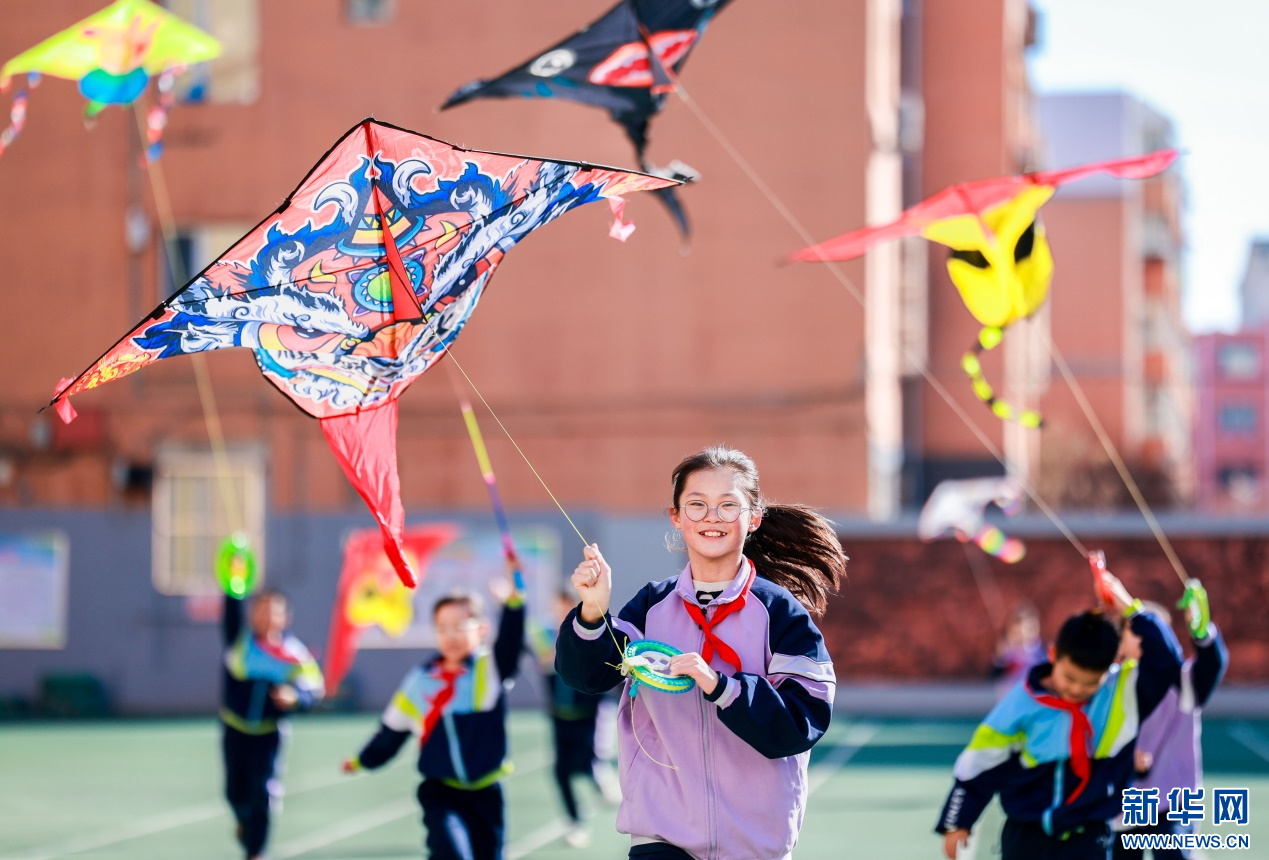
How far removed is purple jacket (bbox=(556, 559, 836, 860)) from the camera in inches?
162

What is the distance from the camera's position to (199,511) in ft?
75.5

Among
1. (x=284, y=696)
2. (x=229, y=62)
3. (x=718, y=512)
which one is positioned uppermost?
(x=229, y=62)

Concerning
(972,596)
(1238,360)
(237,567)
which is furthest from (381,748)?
(1238,360)

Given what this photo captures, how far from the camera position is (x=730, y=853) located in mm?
4125

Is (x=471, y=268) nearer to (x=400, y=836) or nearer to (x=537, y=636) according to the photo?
(x=400, y=836)

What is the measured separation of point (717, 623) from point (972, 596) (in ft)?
60.6

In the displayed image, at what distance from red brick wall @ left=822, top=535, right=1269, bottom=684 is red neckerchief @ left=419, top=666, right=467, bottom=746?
15.1m

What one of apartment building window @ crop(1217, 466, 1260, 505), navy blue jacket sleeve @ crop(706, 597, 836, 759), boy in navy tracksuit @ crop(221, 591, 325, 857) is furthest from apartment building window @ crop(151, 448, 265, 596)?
apartment building window @ crop(1217, 466, 1260, 505)

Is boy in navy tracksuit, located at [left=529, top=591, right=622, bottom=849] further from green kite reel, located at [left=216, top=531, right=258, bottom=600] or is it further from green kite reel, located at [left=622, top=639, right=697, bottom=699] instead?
green kite reel, located at [left=622, top=639, right=697, bottom=699]

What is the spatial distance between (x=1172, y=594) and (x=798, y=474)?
5.14 m

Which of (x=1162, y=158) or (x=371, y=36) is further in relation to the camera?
(x=371, y=36)

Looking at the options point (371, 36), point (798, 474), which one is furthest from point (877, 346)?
point (371, 36)

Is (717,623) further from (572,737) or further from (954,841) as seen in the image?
(572,737)

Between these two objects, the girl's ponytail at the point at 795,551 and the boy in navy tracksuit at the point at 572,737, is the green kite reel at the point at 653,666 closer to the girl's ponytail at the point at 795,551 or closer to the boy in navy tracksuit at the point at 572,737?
the girl's ponytail at the point at 795,551
